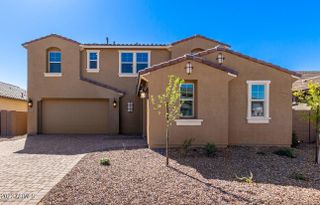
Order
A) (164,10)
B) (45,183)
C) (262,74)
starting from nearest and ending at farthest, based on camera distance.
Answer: (45,183) → (262,74) → (164,10)

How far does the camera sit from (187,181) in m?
6.02

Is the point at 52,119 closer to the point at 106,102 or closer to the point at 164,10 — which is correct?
the point at 106,102

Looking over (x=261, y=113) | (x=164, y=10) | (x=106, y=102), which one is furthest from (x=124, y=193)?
(x=106, y=102)

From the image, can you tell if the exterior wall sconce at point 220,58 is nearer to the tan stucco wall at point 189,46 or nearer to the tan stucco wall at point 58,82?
the tan stucco wall at point 189,46

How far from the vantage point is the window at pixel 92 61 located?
666 inches

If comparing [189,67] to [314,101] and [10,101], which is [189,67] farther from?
[10,101]

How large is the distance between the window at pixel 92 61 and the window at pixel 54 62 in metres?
2.08

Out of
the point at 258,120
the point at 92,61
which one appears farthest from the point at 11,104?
the point at 258,120

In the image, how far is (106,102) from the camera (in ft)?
55.9

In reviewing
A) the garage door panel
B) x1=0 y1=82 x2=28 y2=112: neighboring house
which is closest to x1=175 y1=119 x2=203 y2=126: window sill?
the garage door panel

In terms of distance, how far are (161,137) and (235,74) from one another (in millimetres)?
4372

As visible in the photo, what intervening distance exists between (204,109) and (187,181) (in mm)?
4617

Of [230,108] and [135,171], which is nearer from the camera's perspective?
[135,171]

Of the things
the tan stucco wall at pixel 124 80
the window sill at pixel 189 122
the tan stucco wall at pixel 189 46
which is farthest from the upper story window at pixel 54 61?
the window sill at pixel 189 122
